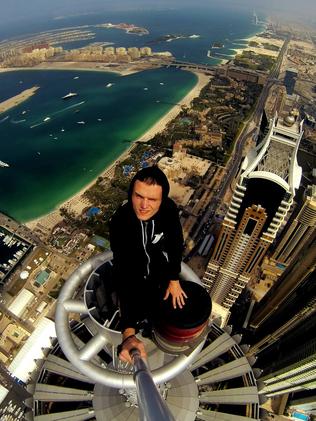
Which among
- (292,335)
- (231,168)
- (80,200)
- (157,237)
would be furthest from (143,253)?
(231,168)

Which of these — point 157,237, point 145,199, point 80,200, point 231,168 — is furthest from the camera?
point 231,168

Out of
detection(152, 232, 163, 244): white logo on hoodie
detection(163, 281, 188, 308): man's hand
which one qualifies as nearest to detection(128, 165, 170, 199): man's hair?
detection(152, 232, 163, 244): white logo on hoodie

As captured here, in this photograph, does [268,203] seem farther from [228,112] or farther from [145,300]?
[228,112]

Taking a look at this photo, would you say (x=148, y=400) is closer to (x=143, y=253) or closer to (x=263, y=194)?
(x=143, y=253)

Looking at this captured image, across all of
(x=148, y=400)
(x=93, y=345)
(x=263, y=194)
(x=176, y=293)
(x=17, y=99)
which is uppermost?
(x=148, y=400)

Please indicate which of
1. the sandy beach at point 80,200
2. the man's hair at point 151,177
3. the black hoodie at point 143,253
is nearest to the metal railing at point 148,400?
the black hoodie at point 143,253

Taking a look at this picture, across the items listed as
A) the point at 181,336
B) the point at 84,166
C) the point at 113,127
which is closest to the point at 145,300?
the point at 181,336
